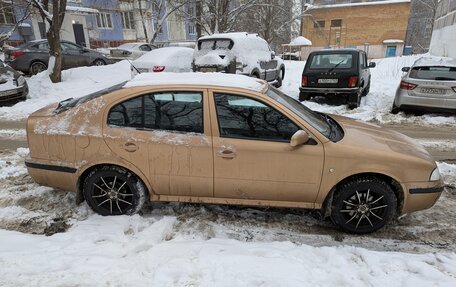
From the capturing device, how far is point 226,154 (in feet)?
11.3

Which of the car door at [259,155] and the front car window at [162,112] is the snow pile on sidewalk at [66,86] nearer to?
the front car window at [162,112]

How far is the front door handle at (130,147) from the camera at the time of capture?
139 inches

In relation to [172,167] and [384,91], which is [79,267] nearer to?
[172,167]

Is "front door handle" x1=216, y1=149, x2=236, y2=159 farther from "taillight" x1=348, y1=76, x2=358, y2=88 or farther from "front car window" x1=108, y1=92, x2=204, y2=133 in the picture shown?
"taillight" x1=348, y1=76, x2=358, y2=88

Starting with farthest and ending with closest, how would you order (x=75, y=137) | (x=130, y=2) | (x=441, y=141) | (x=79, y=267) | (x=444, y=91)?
(x=130, y=2), (x=444, y=91), (x=441, y=141), (x=75, y=137), (x=79, y=267)

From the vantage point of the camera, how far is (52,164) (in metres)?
3.76

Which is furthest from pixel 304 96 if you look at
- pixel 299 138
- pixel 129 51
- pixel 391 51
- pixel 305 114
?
pixel 391 51

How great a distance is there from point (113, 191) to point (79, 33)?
96.7 ft

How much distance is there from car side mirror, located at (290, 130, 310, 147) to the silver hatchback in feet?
21.6

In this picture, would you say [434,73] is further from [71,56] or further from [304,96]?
[71,56]

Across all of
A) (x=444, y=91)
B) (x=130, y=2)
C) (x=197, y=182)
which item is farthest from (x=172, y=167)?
(x=130, y=2)

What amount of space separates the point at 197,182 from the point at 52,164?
5.51ft

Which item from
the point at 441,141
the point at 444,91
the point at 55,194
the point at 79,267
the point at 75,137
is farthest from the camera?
the point at 444,91

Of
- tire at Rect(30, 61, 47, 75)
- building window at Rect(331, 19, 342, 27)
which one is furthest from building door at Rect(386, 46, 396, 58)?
tire at Rect(30, 61, 47, 75)
